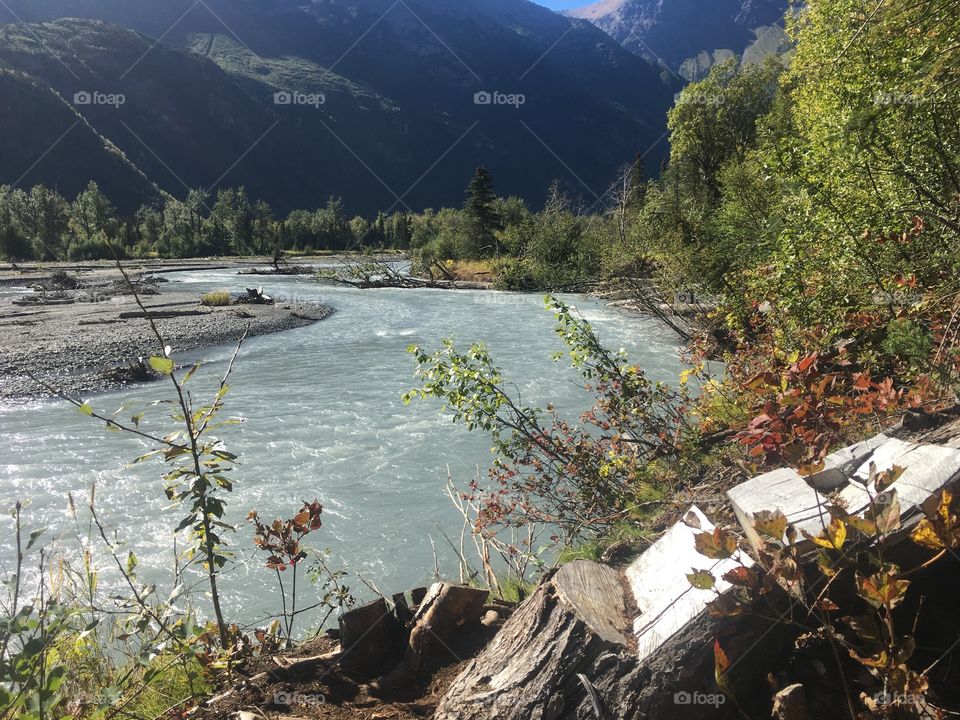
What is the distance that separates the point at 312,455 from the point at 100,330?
1569cm

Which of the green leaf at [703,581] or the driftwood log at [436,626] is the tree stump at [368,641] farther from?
the green leaf at [703,581]

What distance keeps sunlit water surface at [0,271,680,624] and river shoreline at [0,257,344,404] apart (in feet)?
5.33

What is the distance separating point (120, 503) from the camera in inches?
284

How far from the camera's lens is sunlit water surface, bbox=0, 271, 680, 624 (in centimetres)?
603

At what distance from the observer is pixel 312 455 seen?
8766 mm

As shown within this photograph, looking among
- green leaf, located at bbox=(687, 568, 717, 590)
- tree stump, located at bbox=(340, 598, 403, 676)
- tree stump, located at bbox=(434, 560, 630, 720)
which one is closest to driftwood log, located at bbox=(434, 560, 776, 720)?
tree stump, located at bbox=(434, 560, 630, 720)

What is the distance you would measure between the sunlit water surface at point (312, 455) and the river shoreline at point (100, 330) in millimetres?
1624

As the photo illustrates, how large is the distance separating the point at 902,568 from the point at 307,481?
6.90 m

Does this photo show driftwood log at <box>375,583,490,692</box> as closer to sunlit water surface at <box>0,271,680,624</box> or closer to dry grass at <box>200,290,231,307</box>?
sunlit water surface at <box>0,271,680,624</box>

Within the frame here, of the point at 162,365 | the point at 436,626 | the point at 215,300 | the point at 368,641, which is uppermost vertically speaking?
the point at 162,365

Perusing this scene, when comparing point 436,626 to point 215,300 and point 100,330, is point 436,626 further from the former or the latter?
point 215,300

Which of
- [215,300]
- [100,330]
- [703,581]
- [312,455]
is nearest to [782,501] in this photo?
[703,581]

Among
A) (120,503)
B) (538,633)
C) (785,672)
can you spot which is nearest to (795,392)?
(785,672)

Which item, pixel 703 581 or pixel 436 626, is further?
pixel 436 626
